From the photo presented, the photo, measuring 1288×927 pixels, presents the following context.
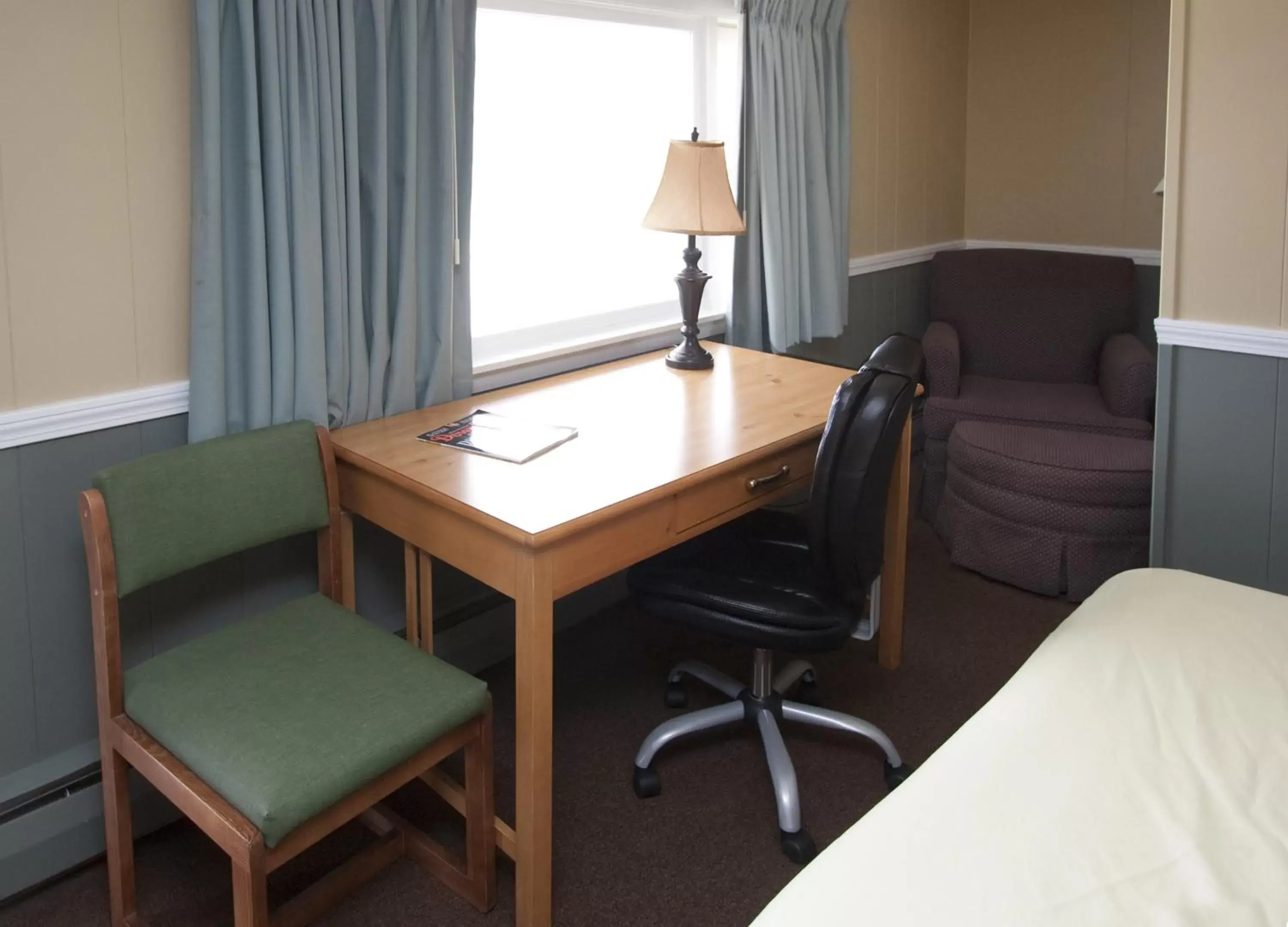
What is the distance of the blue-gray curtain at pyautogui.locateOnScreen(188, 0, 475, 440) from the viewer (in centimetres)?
200

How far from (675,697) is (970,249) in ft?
8.50

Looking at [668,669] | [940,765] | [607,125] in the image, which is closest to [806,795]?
[668,669]

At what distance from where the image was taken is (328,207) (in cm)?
215

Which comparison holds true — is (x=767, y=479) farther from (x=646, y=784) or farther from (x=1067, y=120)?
(x=1067, y=120)

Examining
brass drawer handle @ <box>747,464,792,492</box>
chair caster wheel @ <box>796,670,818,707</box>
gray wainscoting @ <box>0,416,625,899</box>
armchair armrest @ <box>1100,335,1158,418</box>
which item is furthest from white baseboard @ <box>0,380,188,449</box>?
armchair armrest @ <box>1100,335,1158,418</box>

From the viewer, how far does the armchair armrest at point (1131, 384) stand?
3.49 metres

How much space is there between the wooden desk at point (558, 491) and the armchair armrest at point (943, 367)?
1.17 meters

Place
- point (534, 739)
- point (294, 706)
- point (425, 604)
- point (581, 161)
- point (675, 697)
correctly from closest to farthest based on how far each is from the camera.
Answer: point (294, 706), point (534, 739), point (425, 604), point (675, 697), point (581, 161)

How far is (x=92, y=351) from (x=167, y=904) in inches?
38.5

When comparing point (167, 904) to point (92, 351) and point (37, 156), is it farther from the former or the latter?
point (37, 156)

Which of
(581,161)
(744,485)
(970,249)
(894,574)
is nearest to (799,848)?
(744,485)

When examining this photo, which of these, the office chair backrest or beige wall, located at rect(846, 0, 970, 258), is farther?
beige wall, located at rect(846, 0, 970, 258)

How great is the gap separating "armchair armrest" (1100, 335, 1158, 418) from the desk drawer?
1.58 meters

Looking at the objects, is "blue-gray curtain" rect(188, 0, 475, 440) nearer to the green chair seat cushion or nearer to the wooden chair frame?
the wooden chair frame
